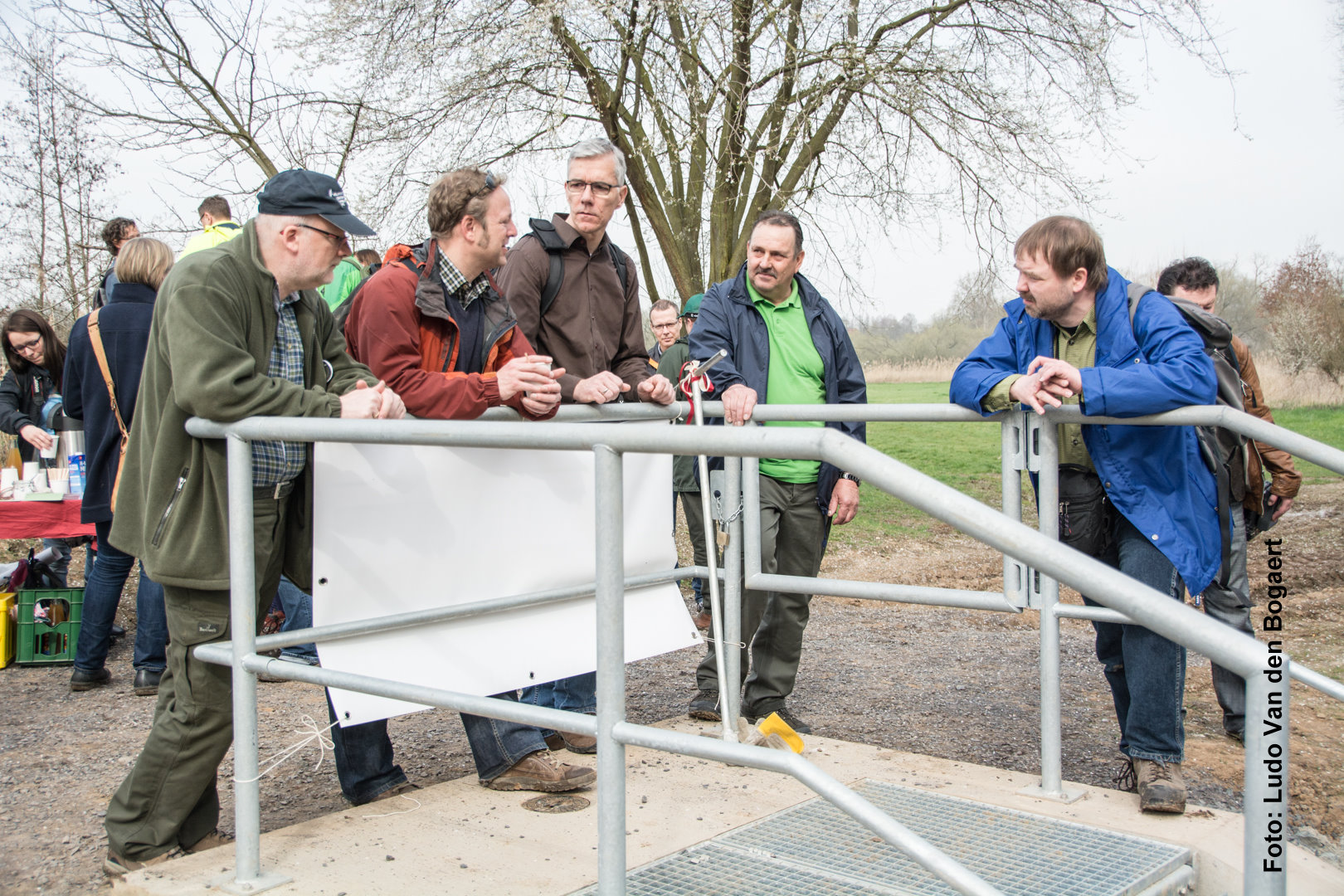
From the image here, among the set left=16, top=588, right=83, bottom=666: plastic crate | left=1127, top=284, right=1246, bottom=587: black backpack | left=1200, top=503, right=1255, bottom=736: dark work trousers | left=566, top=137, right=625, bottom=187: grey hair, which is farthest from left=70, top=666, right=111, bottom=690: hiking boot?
left=1200, top=503, right=1255, bottom=736: dark work trousers

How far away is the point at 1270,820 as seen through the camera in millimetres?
1245

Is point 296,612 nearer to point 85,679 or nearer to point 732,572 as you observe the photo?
point 85,679

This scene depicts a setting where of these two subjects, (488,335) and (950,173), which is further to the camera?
(950,173)

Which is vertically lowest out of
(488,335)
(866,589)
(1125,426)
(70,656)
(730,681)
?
(70,656)

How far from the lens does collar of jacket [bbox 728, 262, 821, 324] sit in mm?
4195

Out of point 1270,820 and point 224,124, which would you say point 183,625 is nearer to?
point 1270,820

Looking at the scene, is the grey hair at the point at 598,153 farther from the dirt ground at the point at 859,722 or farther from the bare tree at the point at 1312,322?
the bare tree at the point at 1312,322

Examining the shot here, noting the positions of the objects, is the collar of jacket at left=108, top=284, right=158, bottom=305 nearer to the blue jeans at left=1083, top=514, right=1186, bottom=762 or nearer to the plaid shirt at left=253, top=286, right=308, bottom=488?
the plaid shirt at left=253, top=286, right=308, bottom=488

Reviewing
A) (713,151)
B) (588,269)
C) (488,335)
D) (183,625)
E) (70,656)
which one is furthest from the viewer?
(713,151)

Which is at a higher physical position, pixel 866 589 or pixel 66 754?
pixel 866 589

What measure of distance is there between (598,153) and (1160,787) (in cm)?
266

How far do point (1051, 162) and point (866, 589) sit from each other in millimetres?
9570

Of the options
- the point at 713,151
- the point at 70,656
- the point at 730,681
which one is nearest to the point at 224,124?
the point at 713,151

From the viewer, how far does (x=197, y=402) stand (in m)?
2.54
